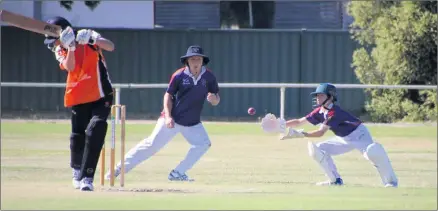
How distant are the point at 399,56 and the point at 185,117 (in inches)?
544

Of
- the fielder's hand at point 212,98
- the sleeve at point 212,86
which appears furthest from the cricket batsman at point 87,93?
the sleeve at point 212,86

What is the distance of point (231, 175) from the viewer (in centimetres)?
1395

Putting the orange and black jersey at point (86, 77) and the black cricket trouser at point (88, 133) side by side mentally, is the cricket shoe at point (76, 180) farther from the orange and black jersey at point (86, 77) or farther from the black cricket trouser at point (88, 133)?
the orange and black jersey at point (86, 77)

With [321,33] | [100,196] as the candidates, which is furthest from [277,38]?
[100,196]

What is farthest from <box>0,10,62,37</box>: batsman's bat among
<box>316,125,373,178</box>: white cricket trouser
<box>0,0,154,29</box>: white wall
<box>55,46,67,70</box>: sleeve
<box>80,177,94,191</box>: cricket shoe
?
<box>0,0,154,29</box>: white wall

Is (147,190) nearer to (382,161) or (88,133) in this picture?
(88,133)

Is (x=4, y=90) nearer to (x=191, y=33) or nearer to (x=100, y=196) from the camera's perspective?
(x=191, y=33)

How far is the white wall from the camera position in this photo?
30.0 meters

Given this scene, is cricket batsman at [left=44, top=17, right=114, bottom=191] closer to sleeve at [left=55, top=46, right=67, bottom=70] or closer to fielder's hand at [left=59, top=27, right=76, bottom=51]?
sleeve at [left=55, top=46, right=67, bottom=70]

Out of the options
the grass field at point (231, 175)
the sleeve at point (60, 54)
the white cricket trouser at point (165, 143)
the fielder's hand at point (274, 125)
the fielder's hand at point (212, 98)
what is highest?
the sleeve at point (60, 54)

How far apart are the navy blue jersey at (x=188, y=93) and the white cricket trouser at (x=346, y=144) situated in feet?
4.66

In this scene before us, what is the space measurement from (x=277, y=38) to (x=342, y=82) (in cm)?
200

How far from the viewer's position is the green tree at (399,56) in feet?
82.2

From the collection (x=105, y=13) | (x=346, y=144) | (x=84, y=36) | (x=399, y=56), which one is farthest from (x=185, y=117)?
(x=105, y=13)
